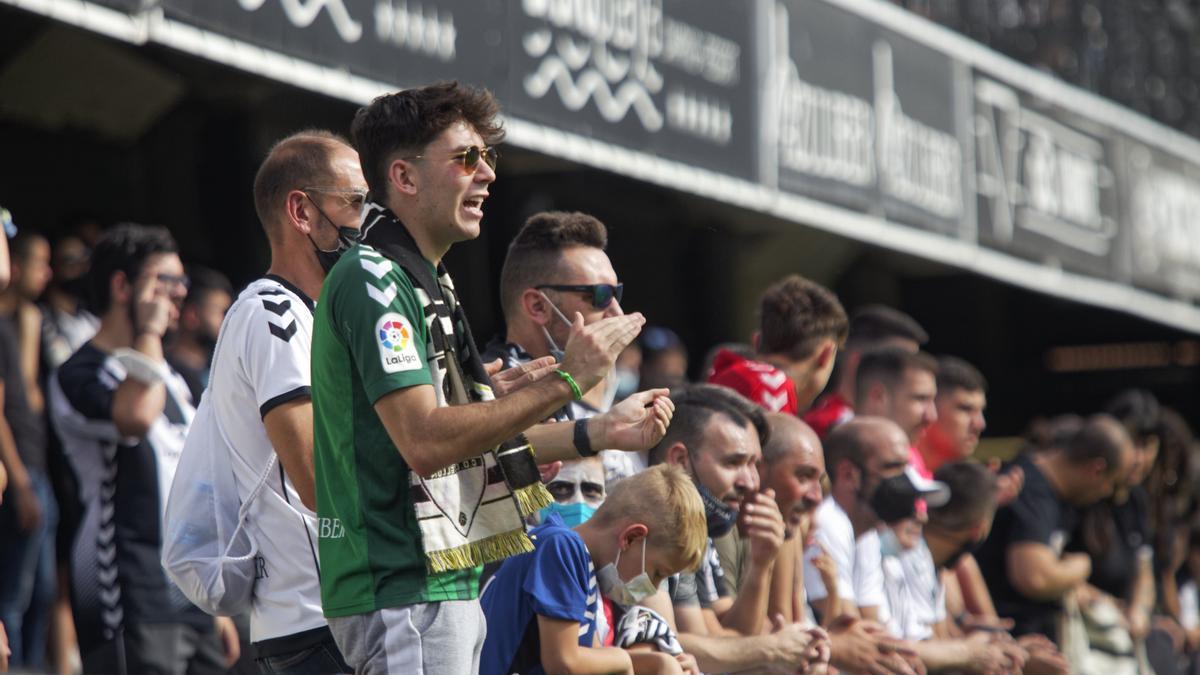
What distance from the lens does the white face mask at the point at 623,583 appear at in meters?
4.37

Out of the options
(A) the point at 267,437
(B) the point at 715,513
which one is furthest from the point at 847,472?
(A) the point at 267,437

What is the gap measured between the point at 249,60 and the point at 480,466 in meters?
2.70

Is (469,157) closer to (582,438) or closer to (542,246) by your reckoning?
(582,438)

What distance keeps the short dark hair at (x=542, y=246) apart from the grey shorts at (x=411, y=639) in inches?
73.0

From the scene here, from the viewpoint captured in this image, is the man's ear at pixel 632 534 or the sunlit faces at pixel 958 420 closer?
the man's ear at pixel 632 534

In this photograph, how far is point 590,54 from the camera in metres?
7.11

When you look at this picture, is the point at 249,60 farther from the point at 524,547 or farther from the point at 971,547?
the point at 971,547

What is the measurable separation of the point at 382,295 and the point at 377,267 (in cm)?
6

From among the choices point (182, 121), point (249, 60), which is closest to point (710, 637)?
point (249, 60)

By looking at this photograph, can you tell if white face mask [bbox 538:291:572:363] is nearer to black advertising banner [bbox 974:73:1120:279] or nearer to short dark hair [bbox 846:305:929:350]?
short dark hair [bbox 846:305:929:350]

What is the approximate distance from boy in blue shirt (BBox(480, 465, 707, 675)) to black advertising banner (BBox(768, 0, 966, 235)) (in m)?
4.45

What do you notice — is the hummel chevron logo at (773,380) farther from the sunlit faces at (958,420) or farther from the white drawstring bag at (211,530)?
the white drawstring bag at (211,530)

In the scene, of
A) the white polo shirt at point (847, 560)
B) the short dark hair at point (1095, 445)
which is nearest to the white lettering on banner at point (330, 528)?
the white polo shirt at point (847, 560)

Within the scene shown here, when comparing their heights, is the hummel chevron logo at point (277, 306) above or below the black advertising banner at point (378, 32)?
below
